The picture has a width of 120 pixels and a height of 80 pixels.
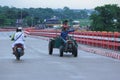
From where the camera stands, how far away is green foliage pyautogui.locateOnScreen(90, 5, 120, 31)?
7712cm

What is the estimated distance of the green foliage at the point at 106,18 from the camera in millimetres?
77125

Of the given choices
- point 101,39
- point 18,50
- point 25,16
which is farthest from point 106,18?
point 25,16

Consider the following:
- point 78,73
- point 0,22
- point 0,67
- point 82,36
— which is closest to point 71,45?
point 0,67

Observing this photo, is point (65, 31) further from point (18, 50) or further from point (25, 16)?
point (25, 16)

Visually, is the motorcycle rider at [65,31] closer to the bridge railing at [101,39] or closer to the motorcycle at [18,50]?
the motorcycle at [18,50]

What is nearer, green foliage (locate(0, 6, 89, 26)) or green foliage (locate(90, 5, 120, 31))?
green foliage (locate(90, 5, 120, 31))

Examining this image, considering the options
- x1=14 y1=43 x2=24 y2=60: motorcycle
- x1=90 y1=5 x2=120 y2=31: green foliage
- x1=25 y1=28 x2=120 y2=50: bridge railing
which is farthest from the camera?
x1=90 y1=5 x2=120 y2=31: green foliage

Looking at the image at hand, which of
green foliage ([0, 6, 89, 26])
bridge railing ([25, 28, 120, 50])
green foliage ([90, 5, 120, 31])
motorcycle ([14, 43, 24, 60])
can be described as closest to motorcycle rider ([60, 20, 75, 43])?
motorcycle ([14, 43, 24, 60])

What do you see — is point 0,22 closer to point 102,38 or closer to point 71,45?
point 102,38

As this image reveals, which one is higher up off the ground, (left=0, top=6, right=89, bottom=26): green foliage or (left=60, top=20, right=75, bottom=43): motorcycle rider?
(left=60, top=20, right=75, bottom=43): motorcycle rider

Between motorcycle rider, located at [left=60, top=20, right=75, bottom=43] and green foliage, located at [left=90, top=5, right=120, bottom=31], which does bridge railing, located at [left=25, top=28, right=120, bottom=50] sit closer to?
motorcycle rider, located at [left=60, top=20, right=75, bottom=43]

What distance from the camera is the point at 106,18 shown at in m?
81.6

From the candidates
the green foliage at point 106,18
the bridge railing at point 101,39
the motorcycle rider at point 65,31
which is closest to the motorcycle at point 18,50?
the motorcycle rider at point 65,31

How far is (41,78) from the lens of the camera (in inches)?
579
